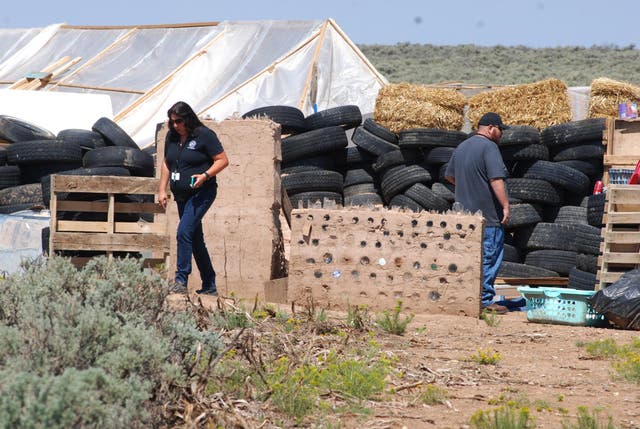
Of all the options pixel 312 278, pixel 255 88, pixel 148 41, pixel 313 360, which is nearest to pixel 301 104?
pixel 255 88

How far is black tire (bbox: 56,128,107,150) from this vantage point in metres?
14.8

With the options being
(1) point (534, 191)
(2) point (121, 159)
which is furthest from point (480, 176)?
(2) point (121, 159)

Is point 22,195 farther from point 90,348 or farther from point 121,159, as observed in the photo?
point 90,348

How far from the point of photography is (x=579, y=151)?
13914 millimetres

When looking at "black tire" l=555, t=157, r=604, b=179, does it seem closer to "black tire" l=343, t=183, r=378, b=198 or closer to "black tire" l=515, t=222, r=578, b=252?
"black tire" l=515, t=222, r=578, b=252

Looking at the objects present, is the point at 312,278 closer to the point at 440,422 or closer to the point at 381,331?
the point at 381,331

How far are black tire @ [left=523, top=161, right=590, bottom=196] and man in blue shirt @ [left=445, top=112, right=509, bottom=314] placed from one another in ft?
13.6

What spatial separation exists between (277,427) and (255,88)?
14.5 metres

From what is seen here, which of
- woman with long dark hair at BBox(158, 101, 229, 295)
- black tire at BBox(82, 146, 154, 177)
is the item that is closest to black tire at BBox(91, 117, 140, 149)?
black tire at BBox(82, 146, 154, 177)

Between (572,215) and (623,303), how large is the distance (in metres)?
5.18

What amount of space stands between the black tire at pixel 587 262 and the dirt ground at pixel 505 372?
2.85 meters

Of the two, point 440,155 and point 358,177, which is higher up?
point 440,155

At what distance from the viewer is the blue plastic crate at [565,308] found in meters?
9.05

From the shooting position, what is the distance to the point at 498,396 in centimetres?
591
